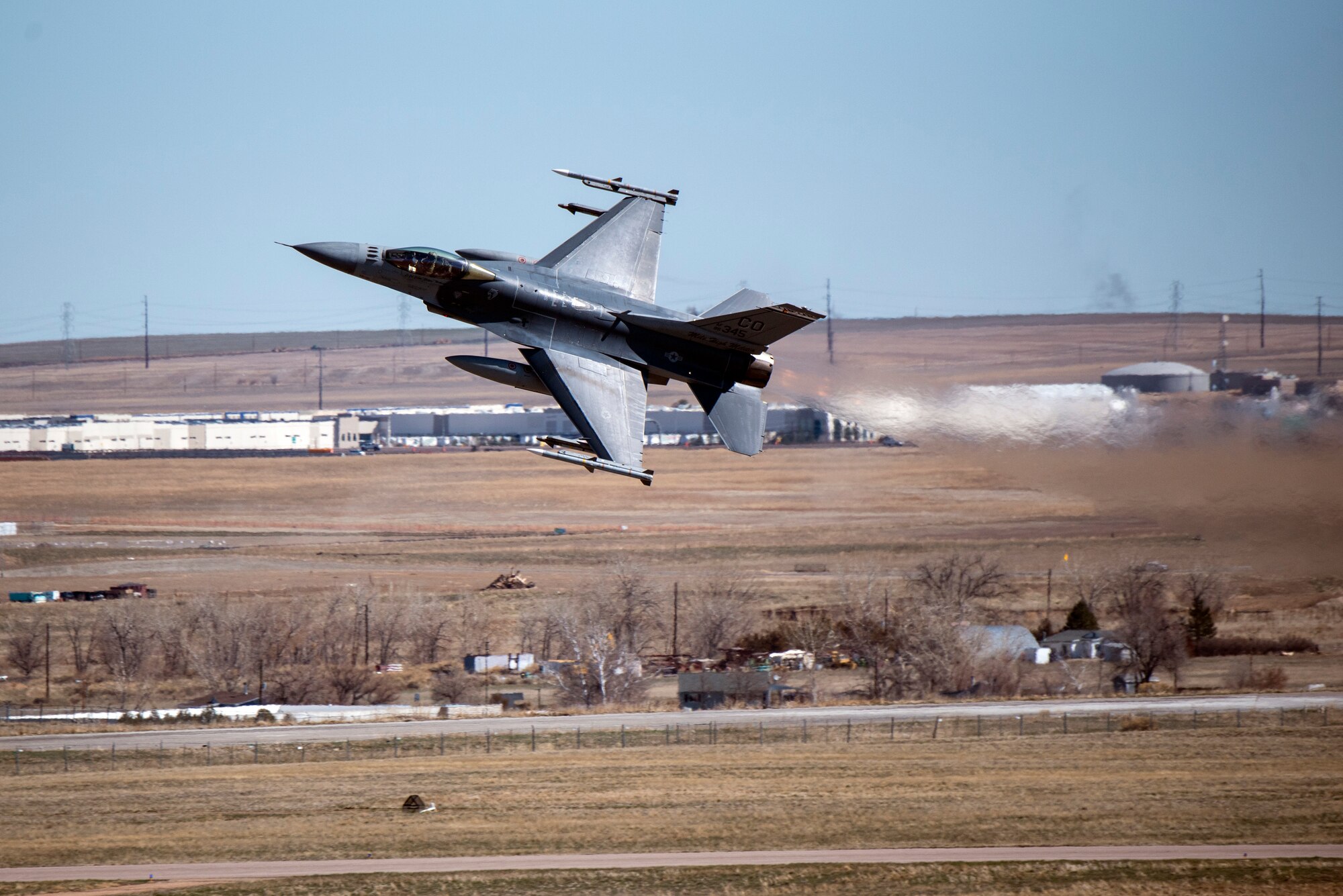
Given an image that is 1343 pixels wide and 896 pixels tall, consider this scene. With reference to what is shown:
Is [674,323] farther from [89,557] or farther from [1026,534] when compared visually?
[89,557]

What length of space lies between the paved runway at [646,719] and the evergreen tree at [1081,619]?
1912 cm

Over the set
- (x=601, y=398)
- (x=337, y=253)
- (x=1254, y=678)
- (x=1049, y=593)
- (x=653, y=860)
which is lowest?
(x=653, y=860)

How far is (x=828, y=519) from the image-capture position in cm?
12606

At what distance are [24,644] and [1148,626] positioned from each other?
69.6 meters

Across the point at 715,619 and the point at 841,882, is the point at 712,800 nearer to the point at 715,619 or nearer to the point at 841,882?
the point at 841,882

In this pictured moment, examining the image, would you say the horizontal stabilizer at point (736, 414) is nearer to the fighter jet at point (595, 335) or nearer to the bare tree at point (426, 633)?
the fighter jet at point (595, 335)

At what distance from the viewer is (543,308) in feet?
112

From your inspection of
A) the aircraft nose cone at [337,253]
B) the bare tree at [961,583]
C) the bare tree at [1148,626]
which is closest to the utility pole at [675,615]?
the bare tree at [961,583]

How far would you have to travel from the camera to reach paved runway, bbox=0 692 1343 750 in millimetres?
60594

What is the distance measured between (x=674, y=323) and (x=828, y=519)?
93848 millimetres

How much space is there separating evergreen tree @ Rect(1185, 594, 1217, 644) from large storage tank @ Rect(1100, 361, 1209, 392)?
17148mm

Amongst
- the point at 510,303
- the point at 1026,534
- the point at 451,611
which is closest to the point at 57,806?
the point at 510,303

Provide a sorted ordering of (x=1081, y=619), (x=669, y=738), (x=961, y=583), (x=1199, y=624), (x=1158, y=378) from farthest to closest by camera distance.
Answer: (x=1158, y=378)
(x=961, y=583)
(x=1081, y=619)
(x=1199, y=624)
(x=669, y=738)

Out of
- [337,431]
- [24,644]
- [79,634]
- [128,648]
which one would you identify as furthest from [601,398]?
[337,431]
